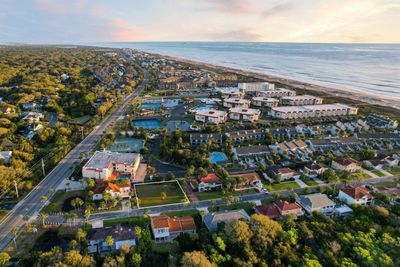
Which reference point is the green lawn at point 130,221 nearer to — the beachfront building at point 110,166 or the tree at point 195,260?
the tree at point 195,260

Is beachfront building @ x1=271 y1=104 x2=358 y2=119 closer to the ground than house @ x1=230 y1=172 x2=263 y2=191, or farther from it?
farther from it

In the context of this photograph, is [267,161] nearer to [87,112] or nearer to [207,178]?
[207,178]

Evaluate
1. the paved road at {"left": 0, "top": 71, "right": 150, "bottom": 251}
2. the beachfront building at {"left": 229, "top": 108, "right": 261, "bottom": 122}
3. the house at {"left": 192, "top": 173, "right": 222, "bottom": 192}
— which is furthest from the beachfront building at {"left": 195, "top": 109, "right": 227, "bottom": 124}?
the house at {"left": 192, "top": 173, "right": 222, "bottom": 192}

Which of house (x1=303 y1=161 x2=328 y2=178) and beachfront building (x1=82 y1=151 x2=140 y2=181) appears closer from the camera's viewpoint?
beachfront building (x1=82 y1=151 x2=140 y2=181)

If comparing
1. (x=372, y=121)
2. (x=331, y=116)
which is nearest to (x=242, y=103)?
(x=331, y=116)

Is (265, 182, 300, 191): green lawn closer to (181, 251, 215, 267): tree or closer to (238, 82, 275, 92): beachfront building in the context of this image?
(181, 251, 215, 267): tree

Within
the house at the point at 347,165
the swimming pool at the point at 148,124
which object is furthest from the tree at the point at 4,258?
the house at the point at 347,165

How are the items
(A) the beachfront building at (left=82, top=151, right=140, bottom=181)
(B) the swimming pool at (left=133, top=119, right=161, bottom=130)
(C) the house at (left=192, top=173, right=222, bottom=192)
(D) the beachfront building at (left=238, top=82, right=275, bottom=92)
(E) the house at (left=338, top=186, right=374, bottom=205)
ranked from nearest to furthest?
(E) the house at (left=338, top=186, right=374, bottom=205), (C) the house at (left=192, top=173, right=222, bottom=192), (A) the beachfront building at (left=82, top=151, right=140, bottom=181), (B) the swimming pool at (left=133, top=119, right=161, bottom=130), (D) the beachfront building at (left=238, top=82, right=275, bottom=92)

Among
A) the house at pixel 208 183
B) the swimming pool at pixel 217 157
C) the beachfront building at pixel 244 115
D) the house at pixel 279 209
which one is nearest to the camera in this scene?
the house at pixel 279 209
